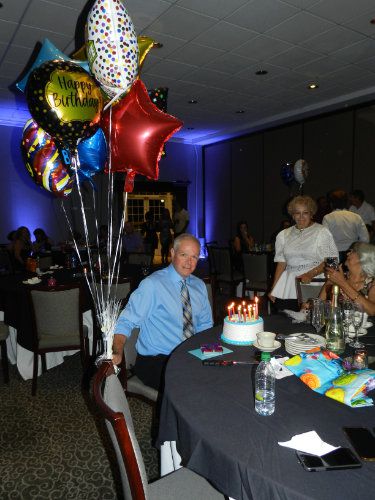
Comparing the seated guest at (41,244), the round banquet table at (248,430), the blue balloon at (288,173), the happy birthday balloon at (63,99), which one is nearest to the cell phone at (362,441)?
the round banquet table at (248,430)

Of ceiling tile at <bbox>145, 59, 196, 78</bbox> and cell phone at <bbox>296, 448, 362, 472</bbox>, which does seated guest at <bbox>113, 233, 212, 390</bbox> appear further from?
ceiling tile at <bbox>145, 59, 196, 78</bbox>

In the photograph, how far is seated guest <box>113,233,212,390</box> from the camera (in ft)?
7.30

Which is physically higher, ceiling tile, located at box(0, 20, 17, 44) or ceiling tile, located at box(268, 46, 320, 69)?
ceiling tile, located at box(268, 46, 320, 69)

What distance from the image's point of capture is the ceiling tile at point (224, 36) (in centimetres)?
443

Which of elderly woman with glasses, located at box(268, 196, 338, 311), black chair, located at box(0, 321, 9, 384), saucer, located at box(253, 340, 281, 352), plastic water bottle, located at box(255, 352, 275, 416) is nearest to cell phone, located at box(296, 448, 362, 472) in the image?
plastic water bottle, located at box(255, 352, 275, 416)

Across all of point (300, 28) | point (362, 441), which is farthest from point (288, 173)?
point (362, 441)

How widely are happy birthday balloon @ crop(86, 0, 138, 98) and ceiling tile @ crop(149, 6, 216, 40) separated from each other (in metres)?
2.13

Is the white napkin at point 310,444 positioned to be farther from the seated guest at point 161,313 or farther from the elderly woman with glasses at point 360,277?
the elderly woman with glasses at point 360,277

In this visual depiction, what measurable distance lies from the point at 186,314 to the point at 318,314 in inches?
29.6

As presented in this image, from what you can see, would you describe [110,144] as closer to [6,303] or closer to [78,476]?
[78,476]

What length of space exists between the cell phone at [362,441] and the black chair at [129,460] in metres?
0.53

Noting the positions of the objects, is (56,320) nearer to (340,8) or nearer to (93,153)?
(93,153)

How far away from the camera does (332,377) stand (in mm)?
1545

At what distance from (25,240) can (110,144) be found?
15.9ft
